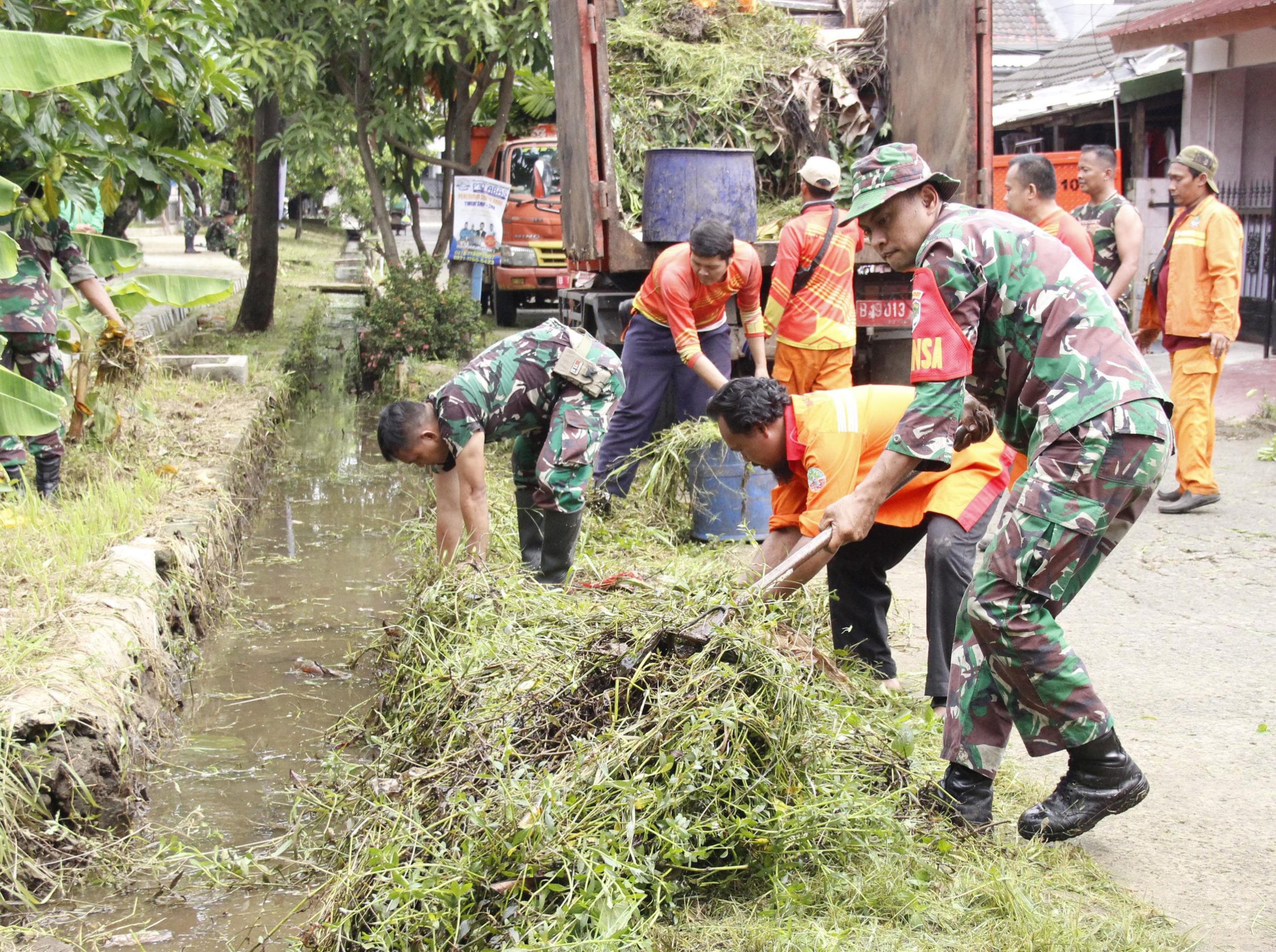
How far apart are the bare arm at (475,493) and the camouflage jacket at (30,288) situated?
9.13ft

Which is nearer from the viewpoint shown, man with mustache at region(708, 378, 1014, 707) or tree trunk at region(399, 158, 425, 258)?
man with mustache at region(708, 378, 1014, 707)

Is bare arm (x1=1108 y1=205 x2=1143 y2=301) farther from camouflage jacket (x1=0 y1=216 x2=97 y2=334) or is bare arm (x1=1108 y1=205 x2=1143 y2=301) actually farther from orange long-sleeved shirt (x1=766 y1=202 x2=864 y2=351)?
camouflage jacket (x1=0 y1=216 x2=97 y2=334)

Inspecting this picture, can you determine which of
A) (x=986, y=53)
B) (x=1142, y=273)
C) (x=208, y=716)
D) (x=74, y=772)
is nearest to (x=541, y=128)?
(x=1142, y=273)

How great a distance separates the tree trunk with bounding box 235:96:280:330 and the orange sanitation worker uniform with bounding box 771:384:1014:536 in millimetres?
10303

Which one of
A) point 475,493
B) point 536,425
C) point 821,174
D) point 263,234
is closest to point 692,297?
point 821,174

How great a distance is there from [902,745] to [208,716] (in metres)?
2.71

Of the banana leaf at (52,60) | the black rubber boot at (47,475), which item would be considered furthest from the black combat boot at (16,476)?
the banana leaf at (52,60)

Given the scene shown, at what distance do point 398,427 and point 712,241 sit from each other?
2089 millimetres

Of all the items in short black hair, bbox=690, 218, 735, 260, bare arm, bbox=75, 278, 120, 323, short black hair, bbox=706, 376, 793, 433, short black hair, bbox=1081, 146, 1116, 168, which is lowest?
short black hair, bbox=706, 376, 793, 433

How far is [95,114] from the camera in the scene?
6.64 meters

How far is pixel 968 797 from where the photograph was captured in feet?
10.8

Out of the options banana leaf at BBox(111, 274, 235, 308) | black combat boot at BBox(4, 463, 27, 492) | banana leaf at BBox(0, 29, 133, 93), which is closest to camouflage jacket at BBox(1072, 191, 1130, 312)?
banana leaf at BBox(111, 274, 235, 308)

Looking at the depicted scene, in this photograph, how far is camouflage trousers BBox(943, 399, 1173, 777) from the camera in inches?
120

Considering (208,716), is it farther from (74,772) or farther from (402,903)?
(402,903)
